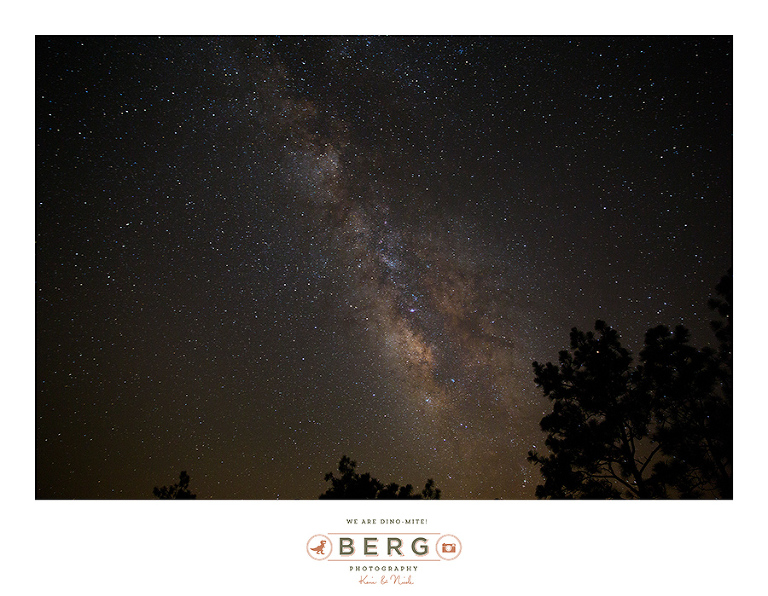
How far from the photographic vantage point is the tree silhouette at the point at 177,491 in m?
2.34

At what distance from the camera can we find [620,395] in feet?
8.36

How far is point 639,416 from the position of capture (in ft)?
8.22
